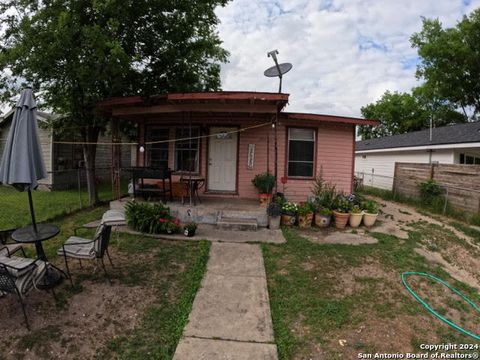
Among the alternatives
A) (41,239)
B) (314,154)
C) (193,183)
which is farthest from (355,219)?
(41,239)

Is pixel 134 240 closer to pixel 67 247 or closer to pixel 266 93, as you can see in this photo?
pixel 67 247

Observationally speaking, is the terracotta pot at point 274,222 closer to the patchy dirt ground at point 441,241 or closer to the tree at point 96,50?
the patchy dirt ground at point 441,241

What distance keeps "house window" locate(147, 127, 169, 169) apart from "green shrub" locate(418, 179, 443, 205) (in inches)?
332

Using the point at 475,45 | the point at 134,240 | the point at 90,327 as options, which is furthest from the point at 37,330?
the point at 475,45

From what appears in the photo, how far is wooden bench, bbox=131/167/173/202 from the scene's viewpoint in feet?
22.6

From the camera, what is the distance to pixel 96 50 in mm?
6523

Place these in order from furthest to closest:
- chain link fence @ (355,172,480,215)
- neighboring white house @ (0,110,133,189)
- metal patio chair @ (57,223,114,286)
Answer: neighboring white house @ (0,110,133,189) → chain link fence @ (355,172,480,215) → metal patio chair @ (57,223,114,286)

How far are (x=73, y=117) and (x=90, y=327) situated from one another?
23.5ft

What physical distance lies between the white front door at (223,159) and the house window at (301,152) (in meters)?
1.56

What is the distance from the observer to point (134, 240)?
539cm

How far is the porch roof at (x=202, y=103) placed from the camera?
240 inches

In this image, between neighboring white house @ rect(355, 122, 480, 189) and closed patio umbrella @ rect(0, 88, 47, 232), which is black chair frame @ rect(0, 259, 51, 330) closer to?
closed patio umbrella @ rect(0, 88, 47, 232)

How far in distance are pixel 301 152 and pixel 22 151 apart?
21.5 feet

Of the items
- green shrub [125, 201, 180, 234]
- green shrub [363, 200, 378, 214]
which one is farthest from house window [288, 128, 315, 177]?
green shrub [125, 201, 180, 234]
